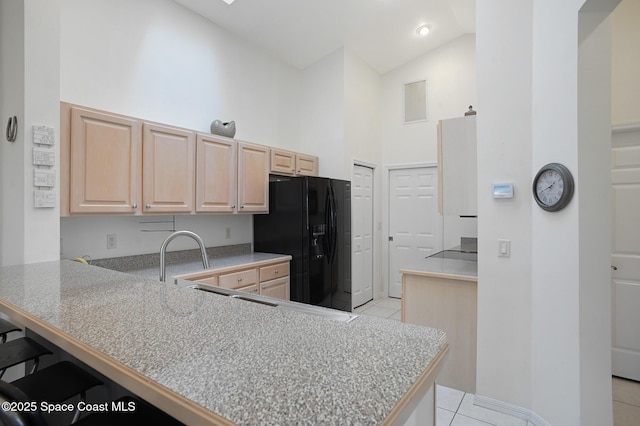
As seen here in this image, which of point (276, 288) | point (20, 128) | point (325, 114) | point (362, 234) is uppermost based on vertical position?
point (325, 114)

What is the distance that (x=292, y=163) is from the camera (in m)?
4.04

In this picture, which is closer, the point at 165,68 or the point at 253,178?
the point at 165,68

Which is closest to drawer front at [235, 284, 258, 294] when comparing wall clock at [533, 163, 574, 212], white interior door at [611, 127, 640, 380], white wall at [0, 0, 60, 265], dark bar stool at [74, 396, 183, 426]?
white wall at [0, 0, 60, 265]

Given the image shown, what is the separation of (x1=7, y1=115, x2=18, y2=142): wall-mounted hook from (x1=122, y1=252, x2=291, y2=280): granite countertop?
3.99 feet

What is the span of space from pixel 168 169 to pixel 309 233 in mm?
1502

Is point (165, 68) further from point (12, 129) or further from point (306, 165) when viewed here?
Result: point (306, 165)

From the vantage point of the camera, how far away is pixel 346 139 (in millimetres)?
4309

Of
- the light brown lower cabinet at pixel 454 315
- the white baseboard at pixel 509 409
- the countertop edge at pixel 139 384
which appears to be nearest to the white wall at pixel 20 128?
the countertop edge at pixel 139 384

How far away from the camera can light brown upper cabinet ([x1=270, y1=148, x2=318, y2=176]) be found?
3.78 m

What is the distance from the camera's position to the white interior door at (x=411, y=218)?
480 cm

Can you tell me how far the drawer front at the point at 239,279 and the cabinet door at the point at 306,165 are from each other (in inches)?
59.8

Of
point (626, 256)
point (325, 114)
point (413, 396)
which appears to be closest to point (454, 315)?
point (626, 256)

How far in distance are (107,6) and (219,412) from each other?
3319 millimetres

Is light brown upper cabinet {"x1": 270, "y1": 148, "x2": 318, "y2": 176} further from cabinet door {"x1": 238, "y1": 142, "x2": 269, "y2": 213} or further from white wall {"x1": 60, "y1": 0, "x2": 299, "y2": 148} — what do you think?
white wall {"x1": 60, "y1": 0, "x2": 299, "y2": 148}
